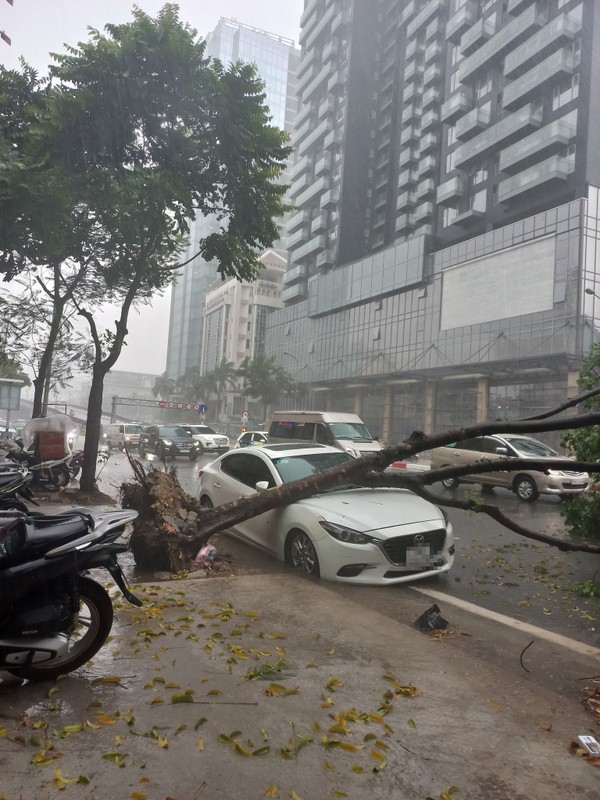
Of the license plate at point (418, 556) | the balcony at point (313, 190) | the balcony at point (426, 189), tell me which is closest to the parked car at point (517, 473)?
the license plate at point (418, 556)

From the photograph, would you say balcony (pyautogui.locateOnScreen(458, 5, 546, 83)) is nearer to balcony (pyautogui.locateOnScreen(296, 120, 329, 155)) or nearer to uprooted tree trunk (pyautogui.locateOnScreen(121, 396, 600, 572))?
balcony (pyautogui.locateOnScreen(296, 120, 329, 155))

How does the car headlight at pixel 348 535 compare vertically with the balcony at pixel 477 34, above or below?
below

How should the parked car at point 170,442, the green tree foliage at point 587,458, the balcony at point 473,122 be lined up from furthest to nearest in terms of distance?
the balcony at point 473,122 → the parked car at point 170,442 → the green tree foliage at point 587,458

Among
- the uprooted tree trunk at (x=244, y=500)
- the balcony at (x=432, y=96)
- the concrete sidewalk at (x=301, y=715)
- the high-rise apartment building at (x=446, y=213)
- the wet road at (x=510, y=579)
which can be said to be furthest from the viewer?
the balcony at (x=432, y=96)

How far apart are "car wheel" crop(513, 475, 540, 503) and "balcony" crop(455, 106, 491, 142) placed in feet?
163

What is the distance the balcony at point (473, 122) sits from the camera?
55188 mm

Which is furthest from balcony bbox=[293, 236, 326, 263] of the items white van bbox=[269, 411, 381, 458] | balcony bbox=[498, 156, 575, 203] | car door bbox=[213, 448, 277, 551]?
car door bbox=[213, 448, 277, 551]

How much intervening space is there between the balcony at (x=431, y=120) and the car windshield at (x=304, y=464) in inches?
2681

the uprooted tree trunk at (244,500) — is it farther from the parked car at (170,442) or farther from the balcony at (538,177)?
the balcony at (538,177)

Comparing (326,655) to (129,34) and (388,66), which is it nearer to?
(129,34)

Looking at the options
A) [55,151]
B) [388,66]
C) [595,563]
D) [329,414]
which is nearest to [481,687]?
[595,563]

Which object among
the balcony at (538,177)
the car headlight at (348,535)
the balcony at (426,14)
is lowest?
the car headlight at (348,535)

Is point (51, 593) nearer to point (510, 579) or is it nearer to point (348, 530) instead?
point (348, 530)

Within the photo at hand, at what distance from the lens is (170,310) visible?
156 meters
